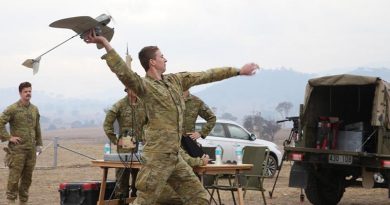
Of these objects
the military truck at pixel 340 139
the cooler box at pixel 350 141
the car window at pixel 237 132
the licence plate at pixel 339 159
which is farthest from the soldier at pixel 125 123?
the car window at pixel 237 132

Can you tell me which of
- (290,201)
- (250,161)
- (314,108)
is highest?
(314,108)

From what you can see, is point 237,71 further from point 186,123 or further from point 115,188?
point 186,123

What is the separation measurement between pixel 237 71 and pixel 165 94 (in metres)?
0.70

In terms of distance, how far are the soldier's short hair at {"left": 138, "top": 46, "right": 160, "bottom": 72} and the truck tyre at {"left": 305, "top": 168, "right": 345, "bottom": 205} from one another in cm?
548

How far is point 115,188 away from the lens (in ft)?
27.2

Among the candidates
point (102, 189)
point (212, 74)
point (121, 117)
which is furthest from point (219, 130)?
point (212, 74)

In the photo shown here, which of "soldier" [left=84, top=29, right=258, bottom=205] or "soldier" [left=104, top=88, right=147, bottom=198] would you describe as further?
"soldier" [left=104, top=88, right=147, bottom=198]

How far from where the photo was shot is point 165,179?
19.4 ft

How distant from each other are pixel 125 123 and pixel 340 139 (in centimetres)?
392

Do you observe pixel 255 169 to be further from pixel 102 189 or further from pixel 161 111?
pixel 161 111

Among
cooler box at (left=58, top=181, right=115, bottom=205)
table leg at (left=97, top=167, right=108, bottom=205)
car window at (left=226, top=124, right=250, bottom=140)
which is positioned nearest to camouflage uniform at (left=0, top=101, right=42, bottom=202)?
cooler box at (left=58, top=181, right=115, bottom=205)

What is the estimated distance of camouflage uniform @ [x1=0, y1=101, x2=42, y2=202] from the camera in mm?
10008

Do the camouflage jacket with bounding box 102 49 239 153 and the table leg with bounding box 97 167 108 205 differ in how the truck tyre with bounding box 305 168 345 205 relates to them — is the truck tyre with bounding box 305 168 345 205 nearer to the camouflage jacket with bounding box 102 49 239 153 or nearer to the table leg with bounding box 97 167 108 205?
the table leg with bounding box 97 167 108 205

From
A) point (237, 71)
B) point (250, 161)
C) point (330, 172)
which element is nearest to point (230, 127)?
point (330, 172)
